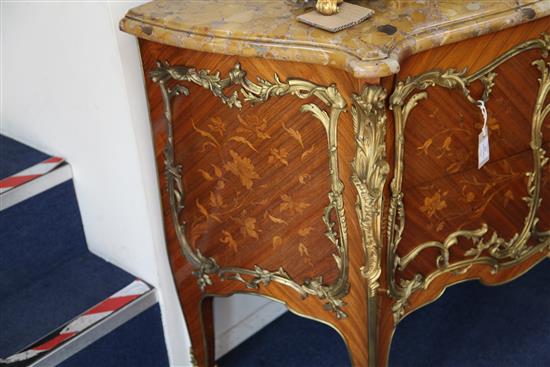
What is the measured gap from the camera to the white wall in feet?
4.12

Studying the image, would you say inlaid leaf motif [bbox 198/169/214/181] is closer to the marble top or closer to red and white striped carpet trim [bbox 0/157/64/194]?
the marble top

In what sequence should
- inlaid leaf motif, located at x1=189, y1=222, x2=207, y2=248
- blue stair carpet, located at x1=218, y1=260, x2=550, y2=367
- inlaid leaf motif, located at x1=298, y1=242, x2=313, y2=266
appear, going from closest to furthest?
inlaid leaf motif, located at x1=298, y1=242, x2=313, y2=266, inlaid leaf motif, located at x1=189, y1=222, x2=207, y2=248, blue stair carpet, located at x1=218, y1=260, x2=550, y2=367

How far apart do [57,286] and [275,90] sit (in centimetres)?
73

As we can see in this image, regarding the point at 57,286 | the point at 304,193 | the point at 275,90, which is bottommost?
the point at 57,286

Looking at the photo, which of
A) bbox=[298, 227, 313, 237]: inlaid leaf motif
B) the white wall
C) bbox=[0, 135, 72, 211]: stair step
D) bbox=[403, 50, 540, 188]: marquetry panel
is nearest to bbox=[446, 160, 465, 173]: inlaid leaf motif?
bbox=[403, 50, 540, 188]: marquetry panel

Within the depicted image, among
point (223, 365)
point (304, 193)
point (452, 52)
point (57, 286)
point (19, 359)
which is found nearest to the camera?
point (452, 52)

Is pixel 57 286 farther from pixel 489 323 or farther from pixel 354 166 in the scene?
pixel 489 323

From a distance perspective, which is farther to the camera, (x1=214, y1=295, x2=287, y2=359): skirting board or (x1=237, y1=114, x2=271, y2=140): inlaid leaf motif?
(x1=214, y1=295, x2=287, y2=359): skirting board

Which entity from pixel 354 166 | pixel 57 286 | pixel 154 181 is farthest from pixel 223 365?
pixel 354 166

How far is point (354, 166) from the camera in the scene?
3.34 ft

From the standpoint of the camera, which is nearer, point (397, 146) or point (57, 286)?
point (397, 146)

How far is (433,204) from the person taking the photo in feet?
3.71

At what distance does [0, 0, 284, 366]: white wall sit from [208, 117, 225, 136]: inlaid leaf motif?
0.19 metres

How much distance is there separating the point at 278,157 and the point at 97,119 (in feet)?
1.39
